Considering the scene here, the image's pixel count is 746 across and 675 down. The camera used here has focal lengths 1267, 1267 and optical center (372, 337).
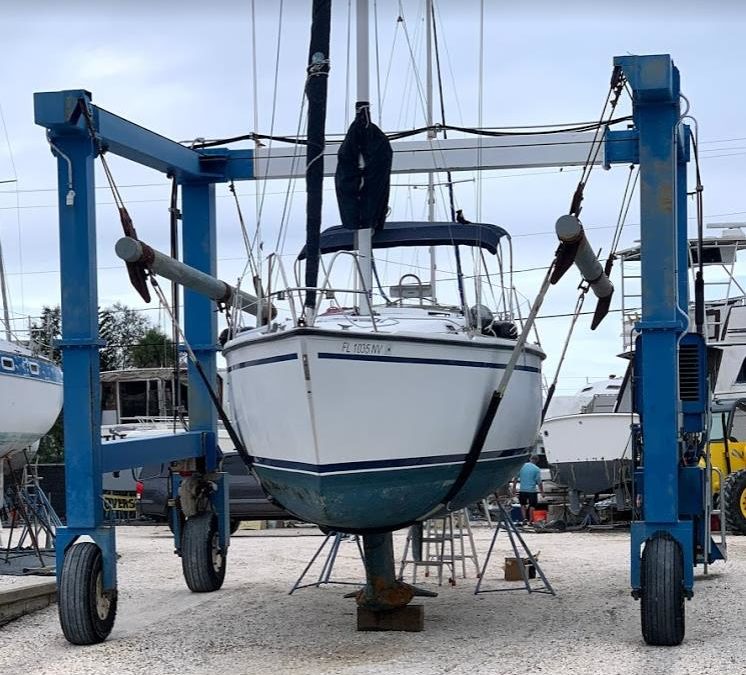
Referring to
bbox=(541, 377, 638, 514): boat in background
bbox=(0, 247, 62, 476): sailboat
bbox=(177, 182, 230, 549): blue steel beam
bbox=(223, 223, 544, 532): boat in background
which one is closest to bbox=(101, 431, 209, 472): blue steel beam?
bbox=(177, 182, 230, 549): blue steel beam

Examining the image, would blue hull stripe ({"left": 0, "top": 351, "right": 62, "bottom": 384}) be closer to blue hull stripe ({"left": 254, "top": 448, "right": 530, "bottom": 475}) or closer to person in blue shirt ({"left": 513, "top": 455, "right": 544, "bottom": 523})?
person in blue shirt ({"left": 513, "top": 455, "right": 544, "bottom": 523})

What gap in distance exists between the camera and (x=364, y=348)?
8.73 meters

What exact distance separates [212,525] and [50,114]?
184 inches

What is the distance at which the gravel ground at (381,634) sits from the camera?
845 cm

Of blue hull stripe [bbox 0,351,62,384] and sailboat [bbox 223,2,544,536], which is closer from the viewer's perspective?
sailboat [bbox 223,2,544,536]

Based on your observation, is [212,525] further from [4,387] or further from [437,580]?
[4,387]

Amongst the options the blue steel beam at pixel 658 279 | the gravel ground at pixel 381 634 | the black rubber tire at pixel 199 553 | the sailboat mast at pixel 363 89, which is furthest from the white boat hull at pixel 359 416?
the black rubber tire at pixel 199 553

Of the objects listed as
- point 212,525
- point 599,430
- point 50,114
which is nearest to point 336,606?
point 212,525

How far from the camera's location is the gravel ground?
27.7 ft

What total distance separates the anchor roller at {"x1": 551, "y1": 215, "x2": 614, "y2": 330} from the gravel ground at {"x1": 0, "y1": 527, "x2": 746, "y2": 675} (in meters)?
2.67

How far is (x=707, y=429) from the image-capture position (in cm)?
1067

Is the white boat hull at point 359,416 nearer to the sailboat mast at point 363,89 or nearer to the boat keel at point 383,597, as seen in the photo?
the boat keel at point 383,597

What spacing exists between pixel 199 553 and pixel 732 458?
1111 cm

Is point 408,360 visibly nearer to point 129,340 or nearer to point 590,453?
point 590,453
